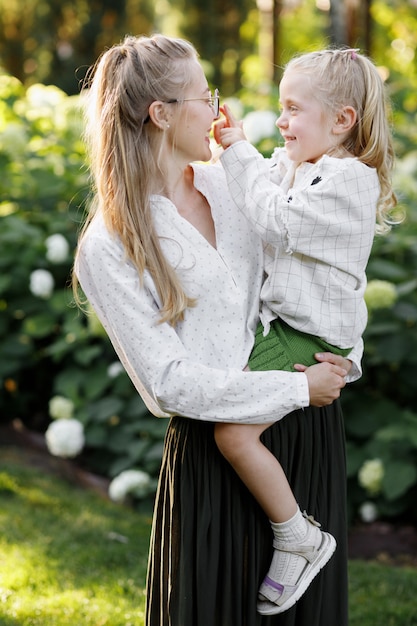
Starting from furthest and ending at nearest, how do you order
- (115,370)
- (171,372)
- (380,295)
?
(115,370), (380,295), (171,372)

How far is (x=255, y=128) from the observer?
5.03 m

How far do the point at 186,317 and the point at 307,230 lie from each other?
338mm

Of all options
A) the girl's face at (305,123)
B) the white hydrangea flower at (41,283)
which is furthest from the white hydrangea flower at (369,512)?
the girl's face at (305,123)

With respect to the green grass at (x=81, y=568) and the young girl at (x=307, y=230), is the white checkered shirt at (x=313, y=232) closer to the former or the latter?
the young girl at (x=307, y=230)

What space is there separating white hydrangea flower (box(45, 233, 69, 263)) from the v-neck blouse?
112 inches

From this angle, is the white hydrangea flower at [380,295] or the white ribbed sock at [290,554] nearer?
the white ribbed sock at [290,554]

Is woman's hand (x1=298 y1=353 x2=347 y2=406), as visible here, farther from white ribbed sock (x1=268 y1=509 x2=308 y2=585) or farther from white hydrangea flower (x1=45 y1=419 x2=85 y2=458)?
white hydrangea flower (x1=45 y1=419 x2=85 y2=458)

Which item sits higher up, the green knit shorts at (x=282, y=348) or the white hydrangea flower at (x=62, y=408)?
the green knit shorts at (x=282, y=348)

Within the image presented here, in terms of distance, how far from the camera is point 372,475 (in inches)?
162

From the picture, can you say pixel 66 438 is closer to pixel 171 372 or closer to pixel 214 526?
pixel 214 526

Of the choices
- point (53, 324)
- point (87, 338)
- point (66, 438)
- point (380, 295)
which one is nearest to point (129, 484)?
Result: point (66, 438)

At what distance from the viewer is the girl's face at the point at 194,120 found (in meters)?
2.08

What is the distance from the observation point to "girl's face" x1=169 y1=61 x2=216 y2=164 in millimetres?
2078

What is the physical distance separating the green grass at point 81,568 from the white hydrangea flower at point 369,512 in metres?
0.35
